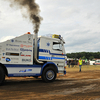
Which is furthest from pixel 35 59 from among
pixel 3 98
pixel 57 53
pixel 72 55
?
pixel 72 55

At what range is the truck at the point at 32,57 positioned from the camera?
8.19 meters

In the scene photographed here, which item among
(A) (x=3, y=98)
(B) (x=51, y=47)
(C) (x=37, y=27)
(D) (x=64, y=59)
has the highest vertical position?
(C) (x=37, y=27)

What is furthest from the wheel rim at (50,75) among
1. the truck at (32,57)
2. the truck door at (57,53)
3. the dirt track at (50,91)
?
the dirt track at (50,91)

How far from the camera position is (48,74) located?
32.2ft

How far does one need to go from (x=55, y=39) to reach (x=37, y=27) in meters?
1.65

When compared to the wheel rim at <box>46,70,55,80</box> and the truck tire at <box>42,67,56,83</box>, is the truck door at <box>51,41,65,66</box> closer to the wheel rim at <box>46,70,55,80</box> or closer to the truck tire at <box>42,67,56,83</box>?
the truck tire at <box>42,67,56,83</box>

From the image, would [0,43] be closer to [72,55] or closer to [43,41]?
[43,41]

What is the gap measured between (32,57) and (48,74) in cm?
170

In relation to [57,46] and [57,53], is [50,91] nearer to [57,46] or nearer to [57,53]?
[57,53]

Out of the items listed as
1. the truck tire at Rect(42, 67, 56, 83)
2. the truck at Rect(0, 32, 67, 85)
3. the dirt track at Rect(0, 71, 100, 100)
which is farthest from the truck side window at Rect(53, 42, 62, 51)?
the dirt track at Rect(0, 71, 100, 100)

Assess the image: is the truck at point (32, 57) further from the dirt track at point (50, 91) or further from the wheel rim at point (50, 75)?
the dirt track at point (50, 91)

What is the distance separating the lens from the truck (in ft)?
26.9

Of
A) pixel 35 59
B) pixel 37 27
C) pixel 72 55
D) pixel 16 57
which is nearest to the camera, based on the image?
pixel 16 57

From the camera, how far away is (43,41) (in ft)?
31.9
